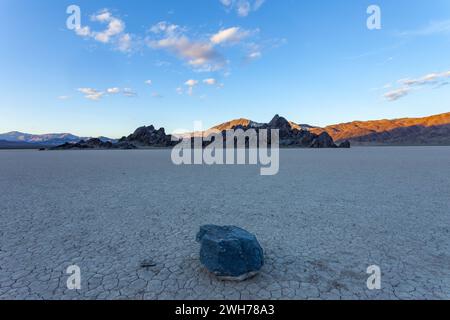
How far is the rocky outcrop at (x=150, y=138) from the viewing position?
279 feet

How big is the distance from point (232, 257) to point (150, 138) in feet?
286

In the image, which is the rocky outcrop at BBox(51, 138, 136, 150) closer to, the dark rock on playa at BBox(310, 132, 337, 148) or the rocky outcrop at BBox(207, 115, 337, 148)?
the rocky outcrop at BBox(207, 115, 337, 148)

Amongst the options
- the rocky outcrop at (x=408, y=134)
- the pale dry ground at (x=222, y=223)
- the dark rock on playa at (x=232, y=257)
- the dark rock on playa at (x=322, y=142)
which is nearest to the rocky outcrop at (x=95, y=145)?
the dark rock on playa at (x=322, y=142)

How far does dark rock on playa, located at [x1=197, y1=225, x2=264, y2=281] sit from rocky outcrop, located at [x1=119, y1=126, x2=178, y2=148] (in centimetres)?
8316

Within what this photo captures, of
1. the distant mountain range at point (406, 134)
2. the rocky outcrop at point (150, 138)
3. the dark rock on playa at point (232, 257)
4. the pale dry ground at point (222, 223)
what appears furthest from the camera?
the distant mountain range at point (406, 134)

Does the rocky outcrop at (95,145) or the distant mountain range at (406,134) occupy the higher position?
the distant mountain range at (406,134)

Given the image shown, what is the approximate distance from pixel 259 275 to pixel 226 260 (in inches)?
26.2

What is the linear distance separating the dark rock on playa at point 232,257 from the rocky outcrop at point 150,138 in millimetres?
83159

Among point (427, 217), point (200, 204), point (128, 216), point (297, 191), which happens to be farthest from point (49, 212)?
point (427, 217)

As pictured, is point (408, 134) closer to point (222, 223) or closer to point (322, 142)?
point (322, 142)

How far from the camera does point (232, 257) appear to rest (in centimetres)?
374

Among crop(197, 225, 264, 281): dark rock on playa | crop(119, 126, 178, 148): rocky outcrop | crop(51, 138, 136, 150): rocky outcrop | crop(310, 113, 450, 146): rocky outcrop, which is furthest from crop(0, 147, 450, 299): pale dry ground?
crop(310, 113, 450, 146): rocky outcrop

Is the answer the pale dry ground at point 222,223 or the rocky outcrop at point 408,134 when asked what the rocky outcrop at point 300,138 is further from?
the pale dry ground at point 222,223

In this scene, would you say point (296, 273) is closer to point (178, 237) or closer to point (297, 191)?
point (178, 237)
